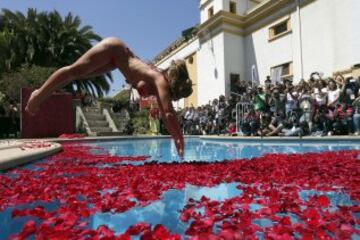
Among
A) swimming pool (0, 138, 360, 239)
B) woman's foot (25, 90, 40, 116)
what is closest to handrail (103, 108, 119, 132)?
woman's foot (25, 90, 40, 116)

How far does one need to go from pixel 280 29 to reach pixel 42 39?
741 inches

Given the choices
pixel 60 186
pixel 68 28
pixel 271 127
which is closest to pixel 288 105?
pixel 271 127

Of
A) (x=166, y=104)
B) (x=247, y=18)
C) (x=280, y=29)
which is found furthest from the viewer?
(x=247, y=18)

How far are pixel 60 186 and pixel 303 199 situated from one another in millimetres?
2356

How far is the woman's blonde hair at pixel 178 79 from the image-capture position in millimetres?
4777

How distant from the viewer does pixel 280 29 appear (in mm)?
22016

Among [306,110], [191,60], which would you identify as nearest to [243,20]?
[191,60]

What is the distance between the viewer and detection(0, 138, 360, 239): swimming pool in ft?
6.70

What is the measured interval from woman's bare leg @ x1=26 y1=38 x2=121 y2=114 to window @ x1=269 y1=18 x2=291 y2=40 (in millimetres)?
17704

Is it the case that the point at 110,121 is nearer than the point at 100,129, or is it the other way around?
the point at 100,129

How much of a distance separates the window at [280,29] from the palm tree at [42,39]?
50.9 ft

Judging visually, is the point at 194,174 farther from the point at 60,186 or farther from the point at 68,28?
the point at 68,28

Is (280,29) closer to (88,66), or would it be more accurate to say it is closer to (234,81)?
(234,81)

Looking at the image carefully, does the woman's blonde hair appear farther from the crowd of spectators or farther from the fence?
the fence
